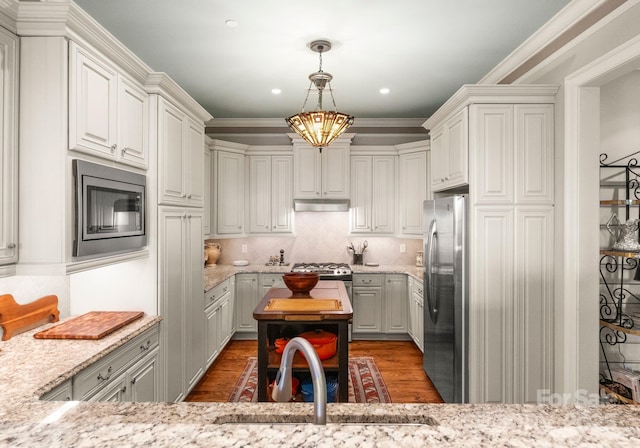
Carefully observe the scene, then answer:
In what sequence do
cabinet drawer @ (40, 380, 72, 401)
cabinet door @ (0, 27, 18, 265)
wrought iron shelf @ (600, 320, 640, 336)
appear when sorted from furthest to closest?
wrought iron shelf @ (600, 320, 640, 336) < cabinet door @ (0, 27, 18, 265) < cabinet drawer @ (40, 380, 72, 401)

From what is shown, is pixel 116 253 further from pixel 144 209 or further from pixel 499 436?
pixel 499 436

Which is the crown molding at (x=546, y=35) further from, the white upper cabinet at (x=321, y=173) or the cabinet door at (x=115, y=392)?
the cabinet door at (x=115, y=392)

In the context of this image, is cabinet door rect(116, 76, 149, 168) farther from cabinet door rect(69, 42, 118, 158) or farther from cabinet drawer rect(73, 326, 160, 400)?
cabinet drawer rect(73, 326, 160, 400)

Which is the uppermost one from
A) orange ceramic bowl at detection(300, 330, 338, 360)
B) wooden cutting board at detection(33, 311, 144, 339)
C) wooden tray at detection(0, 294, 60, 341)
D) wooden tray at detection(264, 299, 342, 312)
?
wooden tray at detection(0, 294, 60, 341)

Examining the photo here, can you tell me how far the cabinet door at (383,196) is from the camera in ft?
16.6

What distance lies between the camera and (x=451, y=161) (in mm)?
3314

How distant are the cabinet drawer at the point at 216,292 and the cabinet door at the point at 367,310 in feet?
5.02

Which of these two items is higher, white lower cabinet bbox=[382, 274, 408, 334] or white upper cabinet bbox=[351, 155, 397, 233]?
white upper cabinet bbox=[351, 155, 397, 233]

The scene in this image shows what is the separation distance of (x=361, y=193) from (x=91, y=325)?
11.6ft

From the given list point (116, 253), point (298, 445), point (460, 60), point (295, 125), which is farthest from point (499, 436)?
point (460, 60)

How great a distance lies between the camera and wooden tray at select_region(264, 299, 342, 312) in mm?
2618

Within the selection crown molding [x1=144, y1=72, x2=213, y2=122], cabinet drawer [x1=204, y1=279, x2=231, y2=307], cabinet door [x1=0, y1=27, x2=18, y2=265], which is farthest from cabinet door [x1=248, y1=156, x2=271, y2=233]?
cabinet door [x1=0, y1=27, x2=18, y2=265]

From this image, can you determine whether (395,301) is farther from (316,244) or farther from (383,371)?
(316,244)

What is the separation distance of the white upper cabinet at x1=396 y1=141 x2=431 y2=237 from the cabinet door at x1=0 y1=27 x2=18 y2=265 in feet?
13.1
